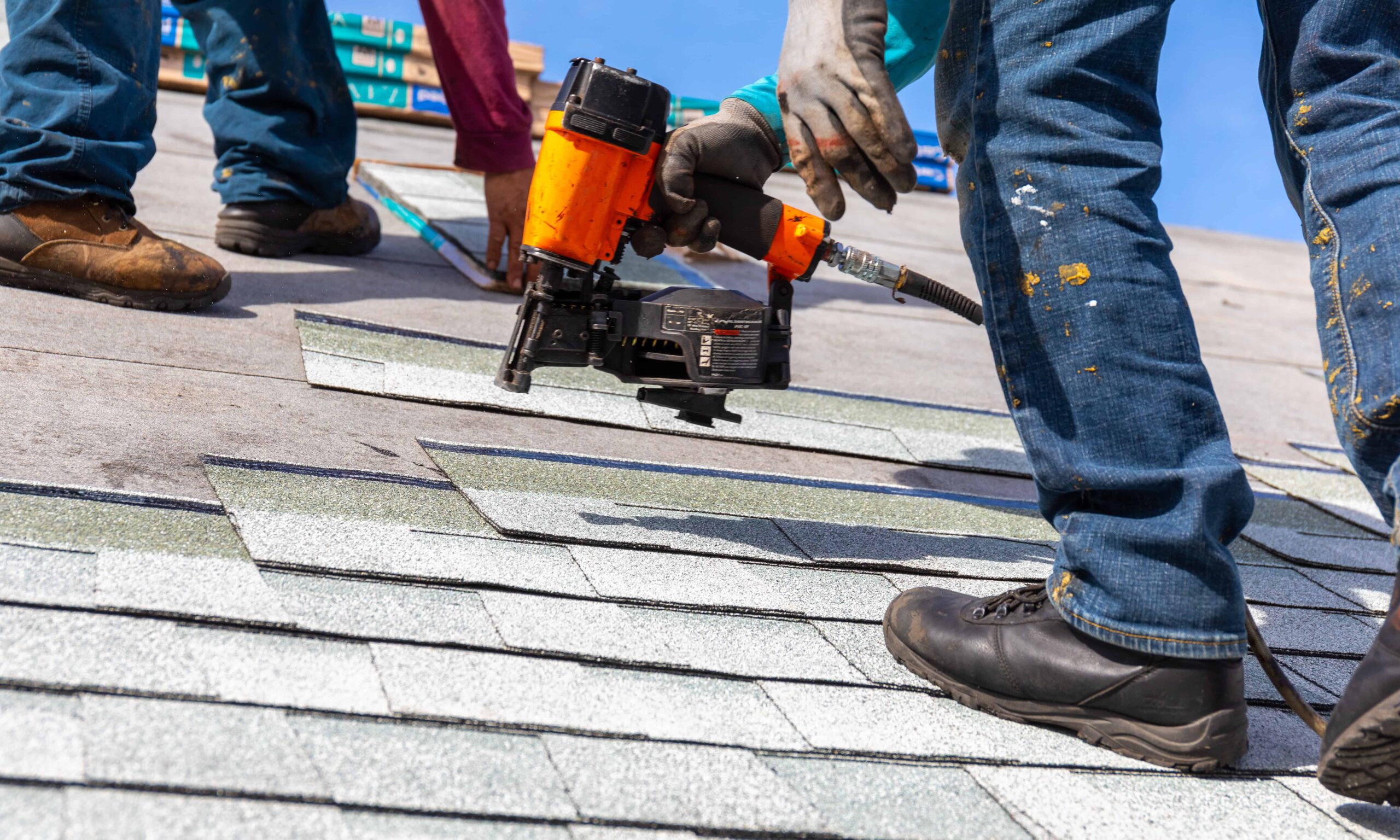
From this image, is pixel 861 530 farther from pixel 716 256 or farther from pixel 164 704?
pixel 716 256

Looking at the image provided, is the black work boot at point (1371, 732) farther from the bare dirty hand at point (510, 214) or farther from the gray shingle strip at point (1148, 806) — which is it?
the bare dirty hand at point (510, 214)

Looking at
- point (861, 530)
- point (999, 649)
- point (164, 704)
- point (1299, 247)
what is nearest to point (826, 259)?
point (861, 530)

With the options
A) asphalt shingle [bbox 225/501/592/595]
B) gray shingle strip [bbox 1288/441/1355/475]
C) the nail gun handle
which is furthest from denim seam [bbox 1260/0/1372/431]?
gray shingle strip [bbox 1288/441/1355/475]

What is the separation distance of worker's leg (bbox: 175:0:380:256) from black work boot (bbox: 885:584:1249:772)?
92.4 inches

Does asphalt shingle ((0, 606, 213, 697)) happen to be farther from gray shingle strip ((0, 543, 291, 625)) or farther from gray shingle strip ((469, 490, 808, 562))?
gray shingle strip ((469, 490, 808, 562))

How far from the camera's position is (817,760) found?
120 cm

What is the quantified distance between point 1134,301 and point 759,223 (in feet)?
2.25

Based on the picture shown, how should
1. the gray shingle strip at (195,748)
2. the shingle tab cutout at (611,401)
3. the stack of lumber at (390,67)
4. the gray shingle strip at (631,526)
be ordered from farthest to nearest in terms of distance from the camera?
the stack of lumber at (390,67), the shingle tab cutout at (611,401), the gray shingle strip at (631,526), the gray shingle strip at (195,748)

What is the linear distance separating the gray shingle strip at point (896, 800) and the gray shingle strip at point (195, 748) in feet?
1.60

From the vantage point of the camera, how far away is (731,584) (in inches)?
63.0

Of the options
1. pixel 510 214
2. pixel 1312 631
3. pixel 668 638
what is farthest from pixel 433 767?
pixel 510 214

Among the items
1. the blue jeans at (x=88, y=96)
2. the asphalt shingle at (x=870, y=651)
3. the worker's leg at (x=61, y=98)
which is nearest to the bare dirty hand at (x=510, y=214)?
the blue jeans at (x=88, y=96)

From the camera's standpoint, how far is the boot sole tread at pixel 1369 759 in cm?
114

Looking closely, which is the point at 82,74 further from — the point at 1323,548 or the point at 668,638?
the point at 1323,548
